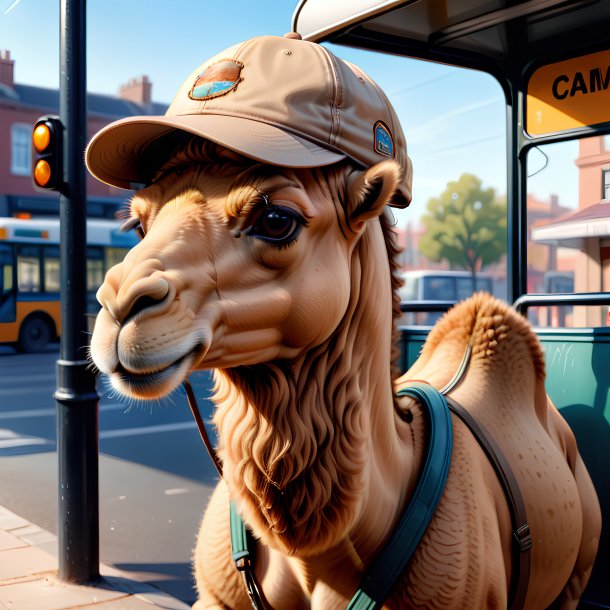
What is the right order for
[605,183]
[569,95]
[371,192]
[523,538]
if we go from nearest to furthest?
[371,192], [523,538], [569,95], [605,183]

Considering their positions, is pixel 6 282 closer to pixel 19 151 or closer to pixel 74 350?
pixel 74 350

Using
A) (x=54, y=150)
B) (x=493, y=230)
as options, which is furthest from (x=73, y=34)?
(x=493, y=230)

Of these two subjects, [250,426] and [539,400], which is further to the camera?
[539,400]

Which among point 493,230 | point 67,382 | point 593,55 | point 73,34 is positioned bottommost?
point 67,382

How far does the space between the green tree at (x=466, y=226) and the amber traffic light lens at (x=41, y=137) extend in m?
50.1

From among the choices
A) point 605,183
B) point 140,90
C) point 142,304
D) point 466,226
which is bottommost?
point 142,304

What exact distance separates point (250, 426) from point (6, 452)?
23.2 ft

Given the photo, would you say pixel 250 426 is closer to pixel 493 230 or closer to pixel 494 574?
pixel 494 574

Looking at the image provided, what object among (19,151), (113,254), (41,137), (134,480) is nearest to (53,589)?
(41,137)

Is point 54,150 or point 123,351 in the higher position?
point 54,150

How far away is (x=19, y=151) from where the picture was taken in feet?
113

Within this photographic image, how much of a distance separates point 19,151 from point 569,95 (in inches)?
1352

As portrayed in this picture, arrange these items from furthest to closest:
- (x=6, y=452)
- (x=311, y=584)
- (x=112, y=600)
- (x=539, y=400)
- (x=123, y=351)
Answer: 1. (x=6, y=452)
2. (x=112, y=600)
3. (x=539, y=400)
4. (x=311, y=584)
5. (x=123, y=351)

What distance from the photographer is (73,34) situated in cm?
402
